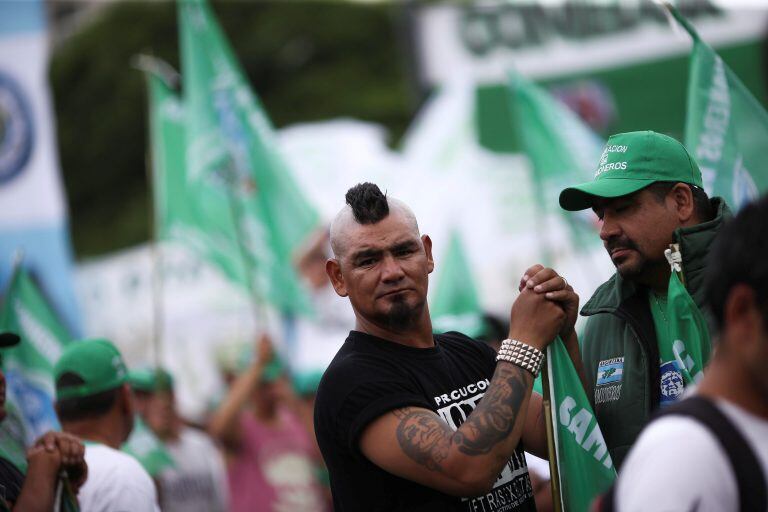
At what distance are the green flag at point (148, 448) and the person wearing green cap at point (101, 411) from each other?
104 inches

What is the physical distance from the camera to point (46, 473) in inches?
149

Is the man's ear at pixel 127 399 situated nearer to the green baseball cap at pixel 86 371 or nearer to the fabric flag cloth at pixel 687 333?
the green baseball cap at pixel 86 371

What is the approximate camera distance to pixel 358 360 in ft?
10.4

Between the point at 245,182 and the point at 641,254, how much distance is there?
5355 mm

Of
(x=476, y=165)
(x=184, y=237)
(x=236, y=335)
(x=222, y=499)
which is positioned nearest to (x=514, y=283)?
(x=476, y=165)

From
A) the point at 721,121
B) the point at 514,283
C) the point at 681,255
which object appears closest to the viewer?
the point at 681,255

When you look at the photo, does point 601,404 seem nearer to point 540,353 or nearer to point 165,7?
point 540,353

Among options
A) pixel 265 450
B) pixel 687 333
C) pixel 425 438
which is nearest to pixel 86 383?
pixel 425 438

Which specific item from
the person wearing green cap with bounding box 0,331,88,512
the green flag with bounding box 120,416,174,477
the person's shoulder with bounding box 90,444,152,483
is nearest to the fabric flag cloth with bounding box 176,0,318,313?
the green flag with bounding box 120,416,174,477

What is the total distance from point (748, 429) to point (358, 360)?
1311mm

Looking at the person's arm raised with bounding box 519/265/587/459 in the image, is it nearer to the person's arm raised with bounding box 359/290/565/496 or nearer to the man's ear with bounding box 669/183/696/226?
the person's arm raised with bounding box 359/290/565/496

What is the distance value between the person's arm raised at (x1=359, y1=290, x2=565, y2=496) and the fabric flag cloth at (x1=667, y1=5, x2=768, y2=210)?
189 cm

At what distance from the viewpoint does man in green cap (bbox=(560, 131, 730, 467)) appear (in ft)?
10.9

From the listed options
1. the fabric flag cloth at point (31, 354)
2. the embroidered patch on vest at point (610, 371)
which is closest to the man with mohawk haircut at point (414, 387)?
the embroidered patch on vest at point (610, 371)
